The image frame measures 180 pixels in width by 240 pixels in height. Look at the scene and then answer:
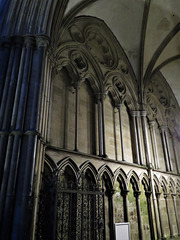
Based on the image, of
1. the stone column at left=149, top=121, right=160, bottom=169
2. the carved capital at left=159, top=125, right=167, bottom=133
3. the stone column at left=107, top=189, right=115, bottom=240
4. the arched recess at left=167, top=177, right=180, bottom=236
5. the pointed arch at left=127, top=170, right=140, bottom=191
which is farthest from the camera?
the carved capital at left=159, top=125, right=167, bottom=133

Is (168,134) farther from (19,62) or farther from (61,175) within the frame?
(19,62)

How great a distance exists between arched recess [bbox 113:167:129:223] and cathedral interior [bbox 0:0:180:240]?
30 millimetres

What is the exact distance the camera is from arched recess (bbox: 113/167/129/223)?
20.5ft

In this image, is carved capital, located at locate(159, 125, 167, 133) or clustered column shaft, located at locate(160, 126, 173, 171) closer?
clustered column shaft, located at locate(160, 126, 173, 171)

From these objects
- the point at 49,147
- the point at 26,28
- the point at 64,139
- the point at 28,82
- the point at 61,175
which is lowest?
the point at 61,175

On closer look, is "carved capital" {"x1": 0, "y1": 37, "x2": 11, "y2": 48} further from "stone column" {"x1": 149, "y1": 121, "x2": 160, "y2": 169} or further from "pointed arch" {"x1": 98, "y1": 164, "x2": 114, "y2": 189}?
"stone column" {"x1": 149, "y1": 121, "x2": 160, "y2": 169}

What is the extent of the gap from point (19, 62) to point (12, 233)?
11.6 feet

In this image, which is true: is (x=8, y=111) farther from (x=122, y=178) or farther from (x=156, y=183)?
(x=156, y=183)

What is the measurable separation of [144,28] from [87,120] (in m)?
5.10

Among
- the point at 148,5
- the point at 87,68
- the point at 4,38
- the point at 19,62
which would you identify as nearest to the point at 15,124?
the point at 19,62

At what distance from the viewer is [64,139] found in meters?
5.97

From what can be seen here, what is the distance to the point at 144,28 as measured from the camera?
916cm

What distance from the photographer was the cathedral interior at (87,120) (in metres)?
4.14

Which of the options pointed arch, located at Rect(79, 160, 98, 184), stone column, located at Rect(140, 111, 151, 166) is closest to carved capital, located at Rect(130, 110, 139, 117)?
stone column, located at Rect(140, 111, 151, 166)
